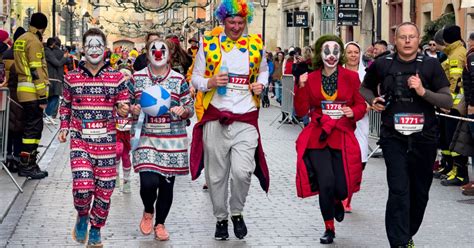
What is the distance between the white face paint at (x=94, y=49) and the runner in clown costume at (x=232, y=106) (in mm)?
925

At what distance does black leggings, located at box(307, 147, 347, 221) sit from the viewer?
30.0ft

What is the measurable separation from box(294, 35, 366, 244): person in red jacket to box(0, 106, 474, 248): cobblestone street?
44 centimetres

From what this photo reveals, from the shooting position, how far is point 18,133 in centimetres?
1426

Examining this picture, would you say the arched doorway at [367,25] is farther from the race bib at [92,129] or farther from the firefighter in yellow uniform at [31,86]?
the race bib at [92,129]

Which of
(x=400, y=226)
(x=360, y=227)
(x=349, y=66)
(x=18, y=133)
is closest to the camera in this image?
(x=400, y=226)

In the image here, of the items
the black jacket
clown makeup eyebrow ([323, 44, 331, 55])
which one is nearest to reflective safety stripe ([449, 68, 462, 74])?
the black jacket

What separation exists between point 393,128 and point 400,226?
0.75 metres

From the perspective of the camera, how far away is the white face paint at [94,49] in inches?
340

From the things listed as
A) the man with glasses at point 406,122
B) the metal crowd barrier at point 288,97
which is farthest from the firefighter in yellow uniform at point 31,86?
the metal crowd barrier at point 288,97

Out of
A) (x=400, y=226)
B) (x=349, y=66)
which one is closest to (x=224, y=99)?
(x=400, y=226)

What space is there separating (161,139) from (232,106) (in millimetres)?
661

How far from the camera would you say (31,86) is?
13.8 metres

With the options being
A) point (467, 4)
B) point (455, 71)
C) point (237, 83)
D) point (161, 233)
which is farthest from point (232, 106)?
point (467, 4)

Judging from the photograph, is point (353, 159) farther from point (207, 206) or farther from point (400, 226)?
point (207, 206)
